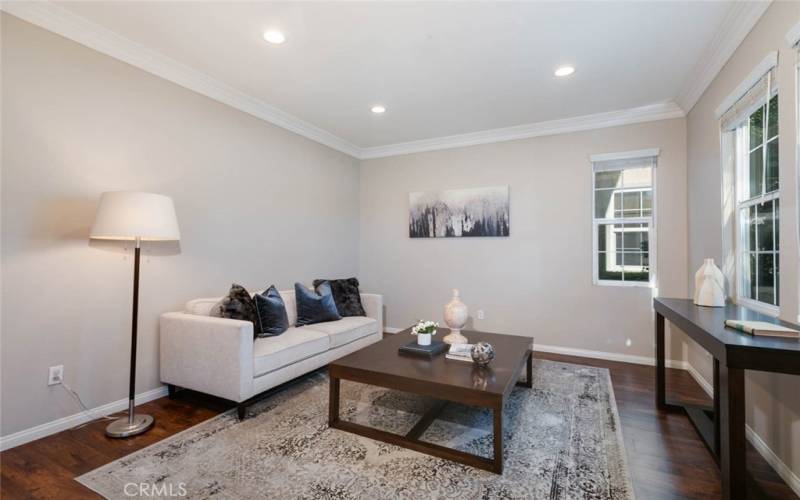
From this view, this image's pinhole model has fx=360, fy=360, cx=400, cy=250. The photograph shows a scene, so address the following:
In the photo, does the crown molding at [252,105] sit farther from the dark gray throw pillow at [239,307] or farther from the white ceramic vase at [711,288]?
the white ceramic vase at [711,288]

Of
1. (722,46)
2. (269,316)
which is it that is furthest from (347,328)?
(722,46)

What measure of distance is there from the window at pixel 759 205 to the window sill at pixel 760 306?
0.02 metres

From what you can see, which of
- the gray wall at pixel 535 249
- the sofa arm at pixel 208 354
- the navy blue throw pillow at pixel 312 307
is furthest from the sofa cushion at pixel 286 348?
the gray wall at pixel 535 249

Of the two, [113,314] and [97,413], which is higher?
[113,314]

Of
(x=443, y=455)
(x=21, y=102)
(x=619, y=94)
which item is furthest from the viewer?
(x=619, y=94)

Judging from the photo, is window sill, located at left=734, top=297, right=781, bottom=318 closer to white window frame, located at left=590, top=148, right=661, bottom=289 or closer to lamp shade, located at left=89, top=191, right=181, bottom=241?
white window frame, located at left=590, top=148, right=661, bottom=289

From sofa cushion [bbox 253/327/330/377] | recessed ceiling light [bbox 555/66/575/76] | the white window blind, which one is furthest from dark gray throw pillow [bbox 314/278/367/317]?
the white window blind

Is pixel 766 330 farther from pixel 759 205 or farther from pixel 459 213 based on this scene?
pixel 459 213

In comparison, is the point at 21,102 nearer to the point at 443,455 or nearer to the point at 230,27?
the point at 230,27

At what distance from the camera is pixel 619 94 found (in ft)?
11.1

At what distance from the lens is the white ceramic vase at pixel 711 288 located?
8.00 feet

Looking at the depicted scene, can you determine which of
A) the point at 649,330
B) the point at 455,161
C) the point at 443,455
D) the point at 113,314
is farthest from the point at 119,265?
the point at 649,330

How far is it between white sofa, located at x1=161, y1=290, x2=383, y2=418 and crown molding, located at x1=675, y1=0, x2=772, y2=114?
3657 millimetres

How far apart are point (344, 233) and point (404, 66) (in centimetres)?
256
